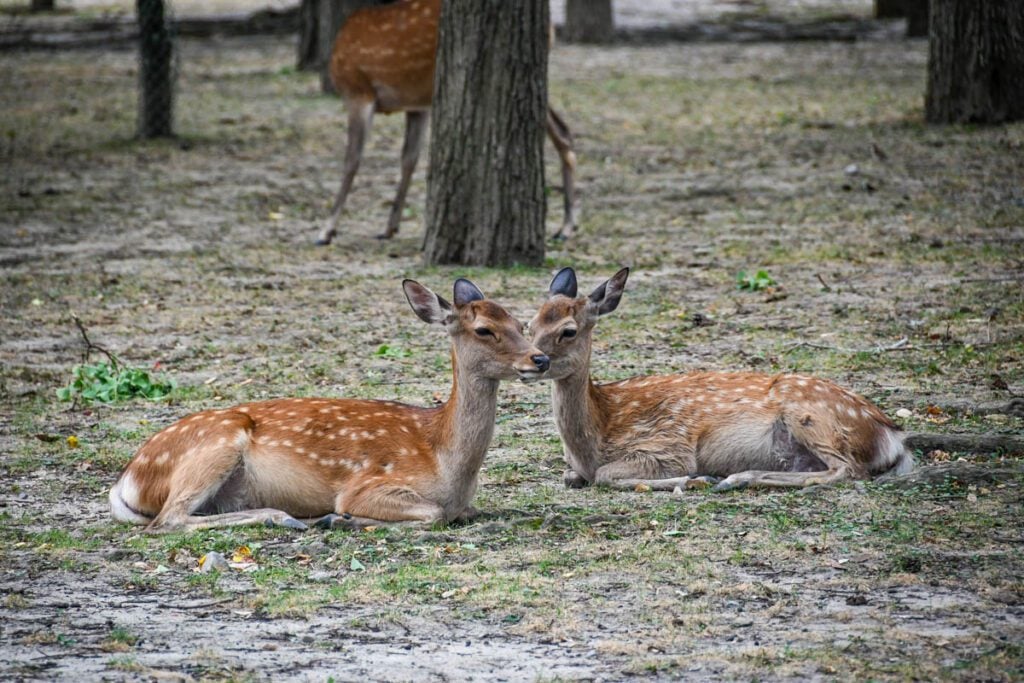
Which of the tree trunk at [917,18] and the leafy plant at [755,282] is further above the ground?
the tree trunk at [917,18]

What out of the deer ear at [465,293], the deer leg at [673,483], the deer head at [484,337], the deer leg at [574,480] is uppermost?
the deer ear at [465,293]

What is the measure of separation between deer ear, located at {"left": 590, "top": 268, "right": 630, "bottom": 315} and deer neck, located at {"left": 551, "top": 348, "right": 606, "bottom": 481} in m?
0.22

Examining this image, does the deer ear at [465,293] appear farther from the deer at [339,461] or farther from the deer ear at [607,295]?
the deer ear at [607,295]

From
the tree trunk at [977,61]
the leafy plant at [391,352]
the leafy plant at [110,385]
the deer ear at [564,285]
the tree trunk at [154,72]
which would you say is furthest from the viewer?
the tree trunk at [154,72]

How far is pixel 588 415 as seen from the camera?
21.3ft

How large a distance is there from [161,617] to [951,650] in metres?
2.38

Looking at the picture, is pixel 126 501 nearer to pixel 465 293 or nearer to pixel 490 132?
pixel 465 293

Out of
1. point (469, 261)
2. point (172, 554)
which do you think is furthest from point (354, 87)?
point (172, 554)

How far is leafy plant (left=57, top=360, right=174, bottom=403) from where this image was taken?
26.4ft

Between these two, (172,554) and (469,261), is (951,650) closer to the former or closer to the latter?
(172,554)

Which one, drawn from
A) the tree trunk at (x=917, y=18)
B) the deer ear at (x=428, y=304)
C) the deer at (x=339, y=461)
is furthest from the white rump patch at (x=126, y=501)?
the tree trunk at (x=917, y=18)

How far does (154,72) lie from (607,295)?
1052 centimetres

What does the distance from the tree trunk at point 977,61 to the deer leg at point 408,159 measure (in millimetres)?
5311

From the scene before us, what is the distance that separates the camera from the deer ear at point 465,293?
6113 millimetres
